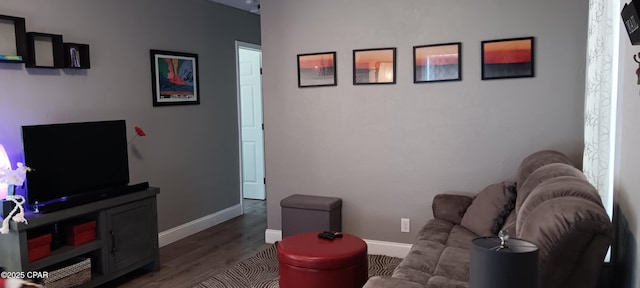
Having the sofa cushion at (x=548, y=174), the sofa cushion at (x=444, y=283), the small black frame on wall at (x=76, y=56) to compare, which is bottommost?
the sofa cushion at (x=444, y=283)

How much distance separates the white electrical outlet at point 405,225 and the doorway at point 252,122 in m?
2.88

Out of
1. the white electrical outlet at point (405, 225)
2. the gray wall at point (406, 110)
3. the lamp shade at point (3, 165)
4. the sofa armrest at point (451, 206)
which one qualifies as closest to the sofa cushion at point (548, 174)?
the sofa armrest at point (451, 206)

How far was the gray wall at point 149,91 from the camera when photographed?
3.48 m

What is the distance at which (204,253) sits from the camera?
14.4ft

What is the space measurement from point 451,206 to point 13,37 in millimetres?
3343

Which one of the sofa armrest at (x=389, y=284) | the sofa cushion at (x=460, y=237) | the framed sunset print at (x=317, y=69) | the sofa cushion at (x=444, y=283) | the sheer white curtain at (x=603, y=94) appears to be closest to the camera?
the sofa armrest at (x=389, y=284)

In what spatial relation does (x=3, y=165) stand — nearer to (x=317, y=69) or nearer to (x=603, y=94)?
(x=317, y=69)

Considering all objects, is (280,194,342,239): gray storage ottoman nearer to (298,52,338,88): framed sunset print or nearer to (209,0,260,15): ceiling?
(298,52,338,88): framed sunset print

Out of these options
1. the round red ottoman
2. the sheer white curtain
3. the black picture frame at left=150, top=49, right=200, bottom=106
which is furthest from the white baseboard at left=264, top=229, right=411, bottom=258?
the black picture frame at left=150, top=49, right=200, bottom=106

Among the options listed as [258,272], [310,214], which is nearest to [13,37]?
[258,272]

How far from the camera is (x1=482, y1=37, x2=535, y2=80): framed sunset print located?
3525mm

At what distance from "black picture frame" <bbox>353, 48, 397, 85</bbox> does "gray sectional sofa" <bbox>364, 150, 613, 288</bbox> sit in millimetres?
1273

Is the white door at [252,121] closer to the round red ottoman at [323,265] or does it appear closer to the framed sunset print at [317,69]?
the framed sunset print at [317,69]

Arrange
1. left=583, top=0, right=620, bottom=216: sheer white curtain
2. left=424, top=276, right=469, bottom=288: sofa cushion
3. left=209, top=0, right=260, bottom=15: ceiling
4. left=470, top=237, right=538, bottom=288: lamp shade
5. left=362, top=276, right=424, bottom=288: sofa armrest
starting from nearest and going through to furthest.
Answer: left=470, top=237, right=538, bottom=288: lamp shade
left=362, top=276, right=424, bottom=288: sofa armrest
left=424, top=276, right=469, bottom=288: sofa cushion
left=583, top=0, right=620, bottom=216: sheer white curtain
left=209, top=0, right=260, bottom=15: ceiling
